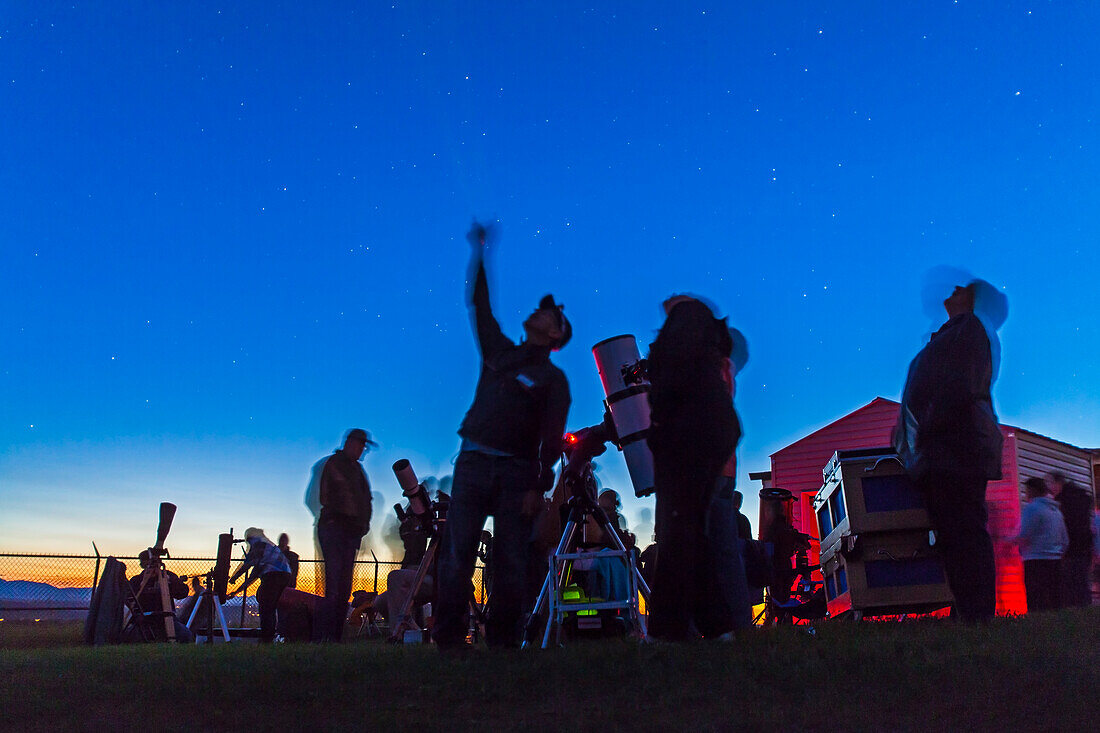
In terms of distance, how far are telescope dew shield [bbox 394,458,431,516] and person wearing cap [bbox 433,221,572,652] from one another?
2.93 m

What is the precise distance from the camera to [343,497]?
7457mm

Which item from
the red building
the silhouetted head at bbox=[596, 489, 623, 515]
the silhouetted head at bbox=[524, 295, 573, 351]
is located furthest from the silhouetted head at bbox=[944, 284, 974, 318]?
the red building

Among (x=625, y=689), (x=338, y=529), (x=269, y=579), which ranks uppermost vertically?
(x=338, y=529)

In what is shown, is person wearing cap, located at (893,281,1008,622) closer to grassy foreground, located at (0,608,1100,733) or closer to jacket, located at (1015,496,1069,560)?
grassy foreground, located at (0,608,1100,733)

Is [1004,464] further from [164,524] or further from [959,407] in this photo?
[164,524]

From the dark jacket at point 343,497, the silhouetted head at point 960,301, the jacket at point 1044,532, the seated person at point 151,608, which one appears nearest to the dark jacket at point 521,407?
the silhouetted head at point 960,301

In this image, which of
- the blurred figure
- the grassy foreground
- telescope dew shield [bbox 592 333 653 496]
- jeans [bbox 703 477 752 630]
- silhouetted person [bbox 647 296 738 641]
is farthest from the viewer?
the blurred figure

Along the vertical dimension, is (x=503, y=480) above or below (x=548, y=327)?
below

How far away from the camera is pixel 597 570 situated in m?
6.16

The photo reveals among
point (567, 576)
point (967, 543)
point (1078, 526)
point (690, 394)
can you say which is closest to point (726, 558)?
point (690, 394)

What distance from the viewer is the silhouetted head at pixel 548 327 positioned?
4996mm

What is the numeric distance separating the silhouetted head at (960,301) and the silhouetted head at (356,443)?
218 inches

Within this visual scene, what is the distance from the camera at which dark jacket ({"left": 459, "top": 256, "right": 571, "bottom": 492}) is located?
186 inches

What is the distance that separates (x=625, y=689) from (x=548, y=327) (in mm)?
2364
